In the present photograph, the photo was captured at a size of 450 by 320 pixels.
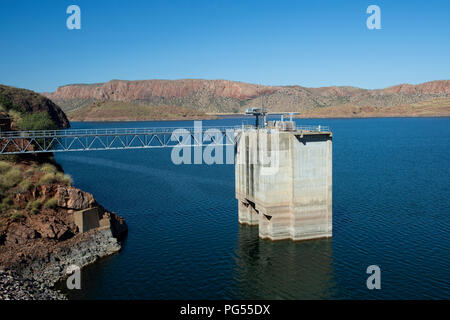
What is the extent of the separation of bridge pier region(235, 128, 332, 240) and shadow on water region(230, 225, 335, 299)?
147 cm

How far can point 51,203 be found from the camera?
3931cm

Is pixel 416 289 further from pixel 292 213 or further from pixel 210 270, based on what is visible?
pixel 210 270

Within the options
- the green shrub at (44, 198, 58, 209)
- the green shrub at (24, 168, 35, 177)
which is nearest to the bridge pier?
the green shrub at (44, 198, 58, 209)

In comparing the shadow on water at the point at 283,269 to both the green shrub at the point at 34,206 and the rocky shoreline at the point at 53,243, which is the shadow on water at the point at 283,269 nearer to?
the rocky shoreline at the point at 53,243

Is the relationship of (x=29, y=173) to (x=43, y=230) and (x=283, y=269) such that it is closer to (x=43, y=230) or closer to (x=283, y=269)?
(x=43, y=230)

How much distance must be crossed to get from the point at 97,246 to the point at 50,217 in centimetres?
512

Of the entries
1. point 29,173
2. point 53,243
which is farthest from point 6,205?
point 53,243

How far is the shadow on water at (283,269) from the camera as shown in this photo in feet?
102

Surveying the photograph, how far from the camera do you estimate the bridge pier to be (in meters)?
39.8

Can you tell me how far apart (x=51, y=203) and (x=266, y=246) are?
21040 mm

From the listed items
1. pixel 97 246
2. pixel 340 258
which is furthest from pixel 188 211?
pixel 340 258

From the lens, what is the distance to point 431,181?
213 ft

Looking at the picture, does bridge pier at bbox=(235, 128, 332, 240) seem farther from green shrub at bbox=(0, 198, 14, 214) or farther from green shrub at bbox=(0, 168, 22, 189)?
green shrub at bbox=(0, 168, 22, 189)

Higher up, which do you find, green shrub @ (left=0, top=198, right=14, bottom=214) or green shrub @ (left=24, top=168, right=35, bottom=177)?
green shrub @ (left=24, top=168, right=35, bottom=177)
